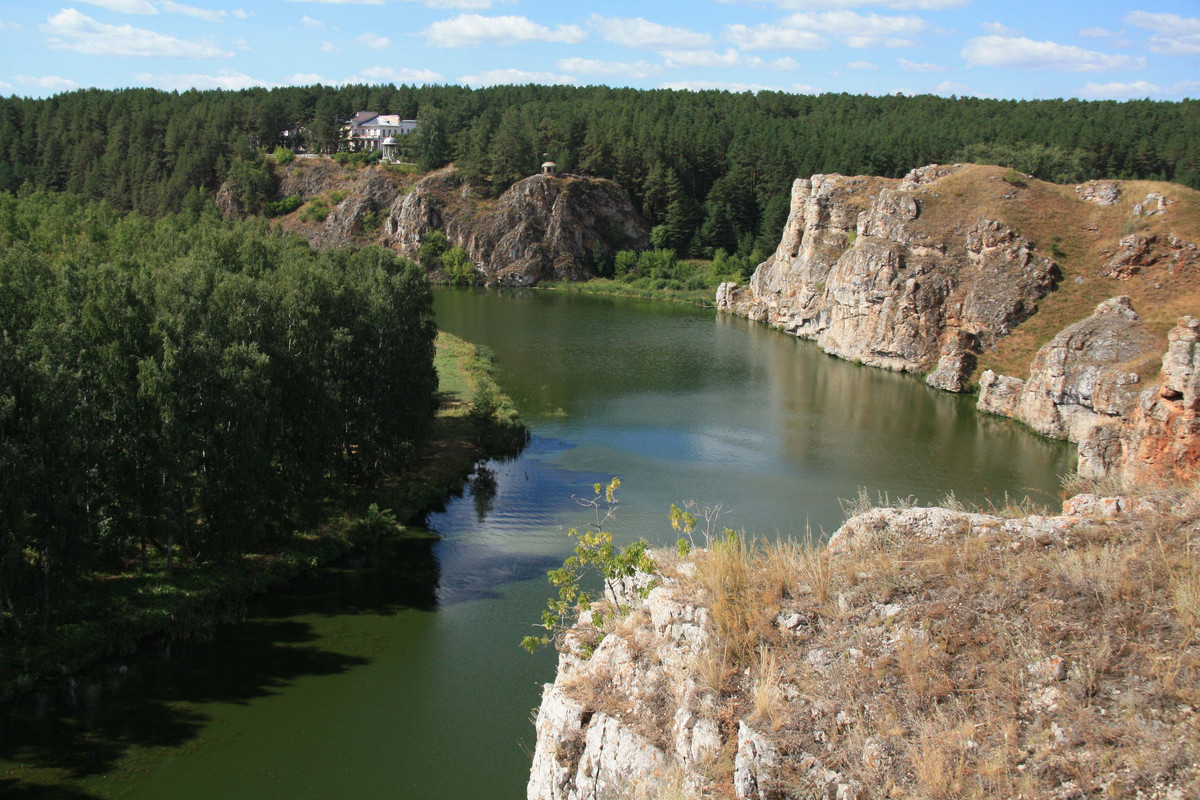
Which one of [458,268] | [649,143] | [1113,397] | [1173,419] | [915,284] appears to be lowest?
[1113,397]

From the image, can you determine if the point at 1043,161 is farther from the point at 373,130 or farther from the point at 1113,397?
the point at 373,130

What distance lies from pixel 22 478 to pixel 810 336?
53.2m

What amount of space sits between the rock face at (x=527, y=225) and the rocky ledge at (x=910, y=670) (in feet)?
263

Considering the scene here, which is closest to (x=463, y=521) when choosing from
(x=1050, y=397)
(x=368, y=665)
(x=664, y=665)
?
(x=368, y=665)

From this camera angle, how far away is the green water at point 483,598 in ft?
48.7

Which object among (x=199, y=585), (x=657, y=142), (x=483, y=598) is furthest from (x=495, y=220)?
(x=199, y=585)

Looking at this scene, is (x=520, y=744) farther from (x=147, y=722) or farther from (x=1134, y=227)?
(x=1134, y=227)

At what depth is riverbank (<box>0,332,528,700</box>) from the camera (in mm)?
16891

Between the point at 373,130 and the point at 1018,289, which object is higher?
the point at 373,130

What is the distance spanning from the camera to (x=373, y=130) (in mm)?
106500

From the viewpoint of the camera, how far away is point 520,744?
1506cm

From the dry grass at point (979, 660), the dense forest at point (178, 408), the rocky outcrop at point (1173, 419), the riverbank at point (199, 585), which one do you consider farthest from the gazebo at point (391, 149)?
the dry grass at point (979, 660)

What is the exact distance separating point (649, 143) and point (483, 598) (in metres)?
81.3

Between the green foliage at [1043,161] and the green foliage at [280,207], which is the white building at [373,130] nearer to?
the green foliage at [280,207]
